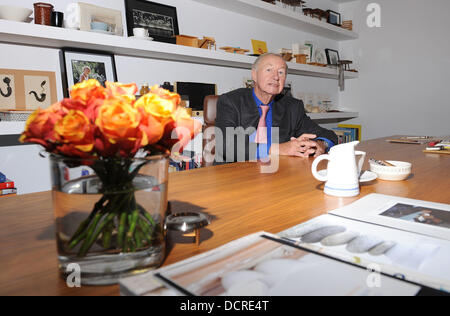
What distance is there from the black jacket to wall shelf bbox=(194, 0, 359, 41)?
1.21 meters

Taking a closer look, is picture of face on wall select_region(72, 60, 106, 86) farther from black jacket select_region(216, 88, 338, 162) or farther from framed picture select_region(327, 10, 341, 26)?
framed picture select_region(327, 10, 341, 26)

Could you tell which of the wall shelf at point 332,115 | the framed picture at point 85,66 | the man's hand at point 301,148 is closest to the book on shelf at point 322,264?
the man's hand at point 301,148

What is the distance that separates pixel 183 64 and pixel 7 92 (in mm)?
1409

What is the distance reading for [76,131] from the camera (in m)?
0.43

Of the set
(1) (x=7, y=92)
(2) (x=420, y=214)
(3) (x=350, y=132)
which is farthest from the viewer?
(3) (x=350, y=132)

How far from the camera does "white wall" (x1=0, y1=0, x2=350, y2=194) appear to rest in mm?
2123

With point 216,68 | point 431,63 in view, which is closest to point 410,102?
point 431,63

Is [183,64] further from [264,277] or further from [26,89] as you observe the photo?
[264,277]

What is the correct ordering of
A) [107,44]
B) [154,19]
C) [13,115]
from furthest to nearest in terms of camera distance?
[154,19]
[107,44]
[13,115]

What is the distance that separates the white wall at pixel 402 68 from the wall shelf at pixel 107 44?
92.2 inches

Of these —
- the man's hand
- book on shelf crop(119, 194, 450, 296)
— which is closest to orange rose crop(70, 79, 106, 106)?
book on shelf crop(119, 194, 450, 296)

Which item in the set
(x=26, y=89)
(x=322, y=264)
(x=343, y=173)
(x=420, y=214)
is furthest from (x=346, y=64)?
(x=322, y=264)

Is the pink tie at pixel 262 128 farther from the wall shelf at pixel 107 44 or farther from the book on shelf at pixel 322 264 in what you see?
the book on shelf at pixel 322 264

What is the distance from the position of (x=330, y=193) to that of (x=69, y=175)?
2.22 feet
